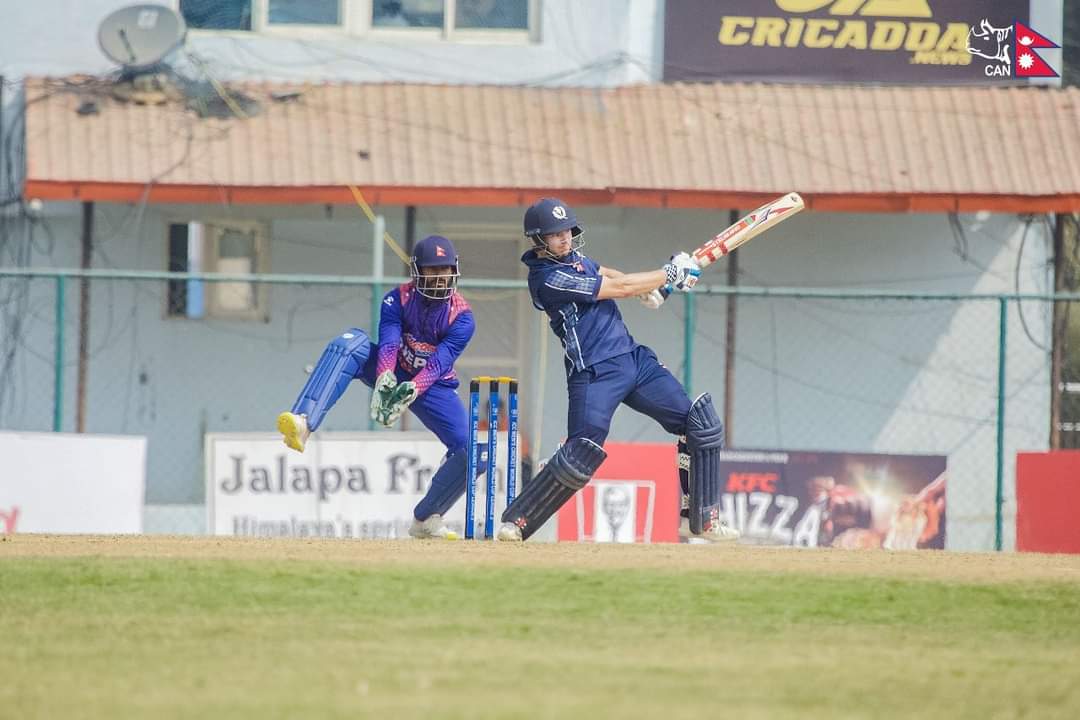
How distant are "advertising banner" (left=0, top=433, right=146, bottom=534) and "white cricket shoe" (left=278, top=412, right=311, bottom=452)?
443cm

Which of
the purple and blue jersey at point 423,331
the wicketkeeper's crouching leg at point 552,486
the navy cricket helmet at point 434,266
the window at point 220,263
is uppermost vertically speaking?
the window at point 220,263

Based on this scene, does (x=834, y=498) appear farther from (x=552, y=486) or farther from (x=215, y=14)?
(x=215, y=14)

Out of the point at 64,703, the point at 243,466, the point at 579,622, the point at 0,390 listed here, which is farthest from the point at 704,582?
the point at 0,390

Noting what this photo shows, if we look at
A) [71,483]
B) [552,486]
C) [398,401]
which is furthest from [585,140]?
[552,486]

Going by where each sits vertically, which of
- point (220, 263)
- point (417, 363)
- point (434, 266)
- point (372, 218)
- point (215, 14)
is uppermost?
point (215, 14)

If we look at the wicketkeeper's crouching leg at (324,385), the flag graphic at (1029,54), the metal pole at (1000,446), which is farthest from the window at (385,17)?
the wicketkeeper's crouching leg at (324,385)

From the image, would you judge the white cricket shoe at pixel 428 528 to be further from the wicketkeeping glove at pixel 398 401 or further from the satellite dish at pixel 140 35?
the satellite dish at pixel 140 35

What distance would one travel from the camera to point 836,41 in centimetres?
1962

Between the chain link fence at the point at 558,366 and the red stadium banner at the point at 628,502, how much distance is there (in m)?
2.82

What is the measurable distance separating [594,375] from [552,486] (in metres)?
0.75

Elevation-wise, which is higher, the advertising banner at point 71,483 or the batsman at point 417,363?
the batsman at point 417,363

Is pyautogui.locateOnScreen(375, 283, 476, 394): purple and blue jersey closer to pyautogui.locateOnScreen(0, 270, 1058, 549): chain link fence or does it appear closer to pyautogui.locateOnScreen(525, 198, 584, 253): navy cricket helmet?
pyautogui.locateOnScreen(525, 198, 584, 253): navy cricket helmet

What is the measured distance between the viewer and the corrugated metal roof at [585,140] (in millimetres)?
18281

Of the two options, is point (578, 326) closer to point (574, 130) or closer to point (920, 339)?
point (574, 130)
